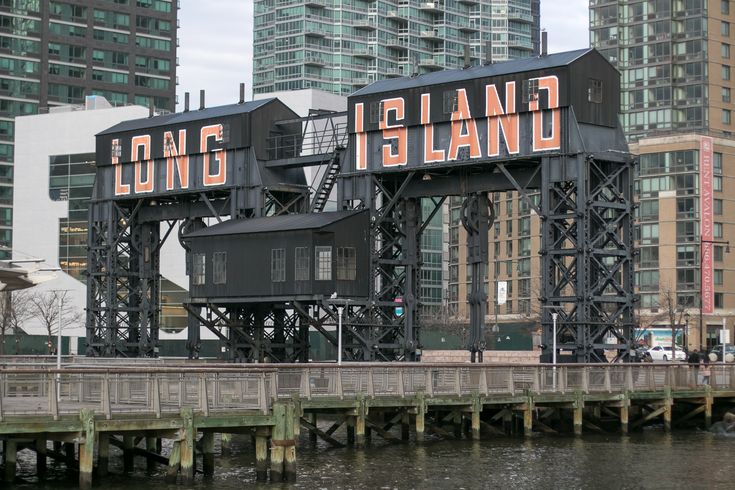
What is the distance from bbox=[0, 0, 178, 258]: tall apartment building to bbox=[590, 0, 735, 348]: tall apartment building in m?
63.4

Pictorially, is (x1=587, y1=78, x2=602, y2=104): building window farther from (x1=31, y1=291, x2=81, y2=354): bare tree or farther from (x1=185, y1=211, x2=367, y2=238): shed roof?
(x1=31, y1=291, x2=81, y2=354): bare tree

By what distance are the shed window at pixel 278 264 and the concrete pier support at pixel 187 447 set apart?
28821 mm

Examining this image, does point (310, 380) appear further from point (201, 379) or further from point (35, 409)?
point (35, 409)

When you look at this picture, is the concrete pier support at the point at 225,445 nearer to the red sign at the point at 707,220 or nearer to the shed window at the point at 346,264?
the shed window at the point at 346,264

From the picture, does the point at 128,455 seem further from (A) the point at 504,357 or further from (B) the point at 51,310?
(B) the point at 51,310

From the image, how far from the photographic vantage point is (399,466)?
1870 inches

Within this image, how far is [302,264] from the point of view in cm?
6806

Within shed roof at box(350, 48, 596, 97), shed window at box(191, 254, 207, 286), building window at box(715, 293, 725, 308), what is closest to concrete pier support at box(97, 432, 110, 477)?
shed roof at box(350, 48, 596, 97)

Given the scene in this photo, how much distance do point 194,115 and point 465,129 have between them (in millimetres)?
19972

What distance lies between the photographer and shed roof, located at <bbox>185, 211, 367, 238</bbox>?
6800 centimetres

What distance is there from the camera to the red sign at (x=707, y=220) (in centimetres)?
14089

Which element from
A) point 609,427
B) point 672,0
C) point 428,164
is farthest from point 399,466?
point 672,0

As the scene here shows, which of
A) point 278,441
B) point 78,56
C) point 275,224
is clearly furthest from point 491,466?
point 78,56

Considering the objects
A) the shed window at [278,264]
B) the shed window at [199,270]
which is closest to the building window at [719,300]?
the shed window at [199,270]
